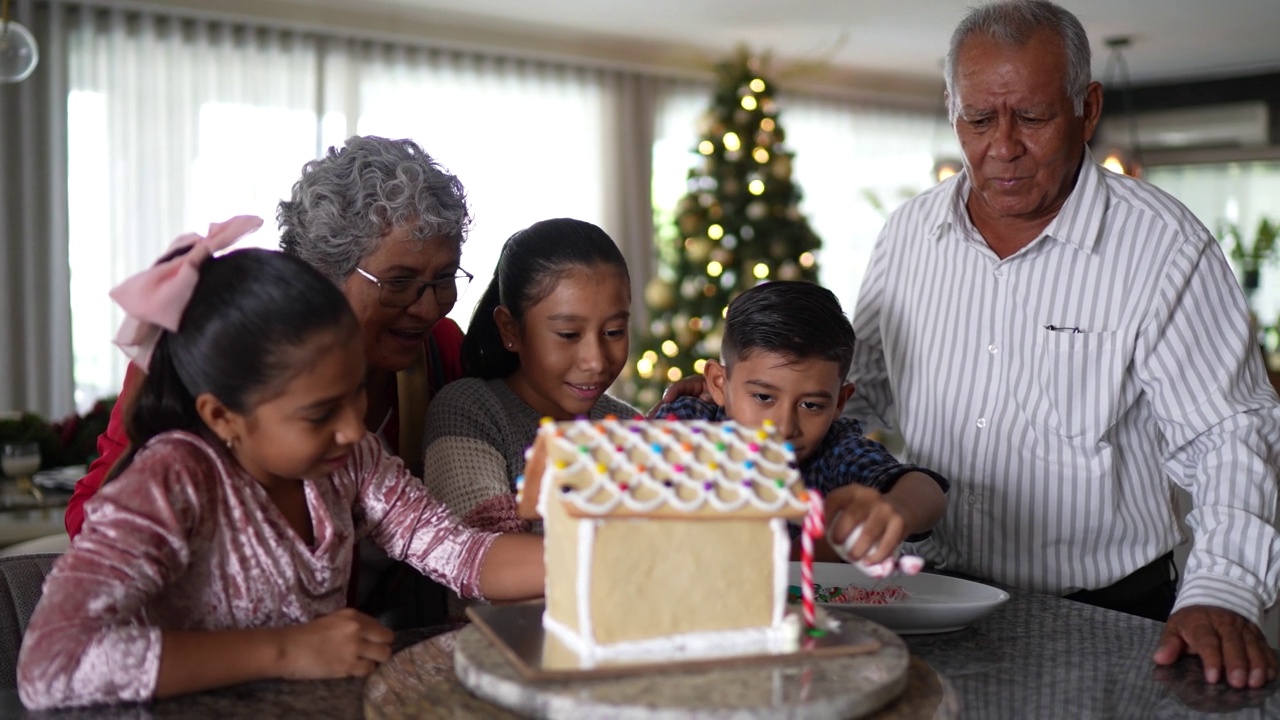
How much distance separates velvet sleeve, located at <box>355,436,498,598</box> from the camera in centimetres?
155

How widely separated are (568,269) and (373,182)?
0.37 metres

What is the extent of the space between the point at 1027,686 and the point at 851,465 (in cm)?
70

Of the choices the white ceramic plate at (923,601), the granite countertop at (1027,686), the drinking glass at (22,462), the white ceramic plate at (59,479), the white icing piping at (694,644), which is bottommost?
the white ceramic plate at (59,479)

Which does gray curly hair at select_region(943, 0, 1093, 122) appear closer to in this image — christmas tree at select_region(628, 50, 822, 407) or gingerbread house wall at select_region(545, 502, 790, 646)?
gingerbread house wall at select_region(545, 502, 790, 646)

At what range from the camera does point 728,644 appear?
1.19 m

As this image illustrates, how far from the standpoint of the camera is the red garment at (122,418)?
66.7 inches

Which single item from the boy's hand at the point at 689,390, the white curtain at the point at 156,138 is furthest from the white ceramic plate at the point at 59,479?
the white curtain at the point at 156,138

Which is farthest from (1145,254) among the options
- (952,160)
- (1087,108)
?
(952,160)

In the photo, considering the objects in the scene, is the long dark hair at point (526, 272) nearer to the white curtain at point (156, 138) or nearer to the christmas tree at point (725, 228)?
the white curtain at point (156, 138)

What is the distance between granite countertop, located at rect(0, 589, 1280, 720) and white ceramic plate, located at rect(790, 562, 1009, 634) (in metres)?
0.02

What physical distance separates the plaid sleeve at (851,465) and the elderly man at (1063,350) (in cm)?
25

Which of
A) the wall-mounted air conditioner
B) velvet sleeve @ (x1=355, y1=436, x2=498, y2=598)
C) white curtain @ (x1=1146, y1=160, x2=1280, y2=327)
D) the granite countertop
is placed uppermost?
the wall-mounted air conditioner

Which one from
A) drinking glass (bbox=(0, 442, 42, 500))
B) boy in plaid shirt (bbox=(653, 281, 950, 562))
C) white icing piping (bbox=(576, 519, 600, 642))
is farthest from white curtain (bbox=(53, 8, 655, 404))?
white icing piping (bbox=(576, 519, 600, 642))

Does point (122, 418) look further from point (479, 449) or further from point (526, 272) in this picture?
point (526, 272)
